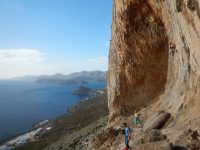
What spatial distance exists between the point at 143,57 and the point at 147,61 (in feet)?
1.85

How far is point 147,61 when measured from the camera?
2897 centimetres

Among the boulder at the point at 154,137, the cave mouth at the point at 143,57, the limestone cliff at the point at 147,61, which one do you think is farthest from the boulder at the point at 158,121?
the cave mouth at the point at 143,57

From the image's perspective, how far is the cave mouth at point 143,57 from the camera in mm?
27312

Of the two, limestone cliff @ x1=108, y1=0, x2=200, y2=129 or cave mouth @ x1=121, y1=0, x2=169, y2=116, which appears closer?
limestone cliff @ x1=108, y1=0, x2=200, y2=129

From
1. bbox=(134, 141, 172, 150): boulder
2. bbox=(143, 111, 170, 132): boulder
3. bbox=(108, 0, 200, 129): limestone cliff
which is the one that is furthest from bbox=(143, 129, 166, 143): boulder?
bbox=(143, 111, 170, 132): boulder

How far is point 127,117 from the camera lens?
2991 centimetres

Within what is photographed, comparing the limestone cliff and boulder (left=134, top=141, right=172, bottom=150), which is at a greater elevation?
the limestone cliff

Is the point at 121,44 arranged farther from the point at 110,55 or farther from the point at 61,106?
the point at 61,106

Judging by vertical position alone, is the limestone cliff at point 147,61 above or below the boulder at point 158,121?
above

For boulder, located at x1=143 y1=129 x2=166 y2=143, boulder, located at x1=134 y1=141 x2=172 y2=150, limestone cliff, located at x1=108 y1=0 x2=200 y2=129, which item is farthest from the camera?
limestone cliff, located at x1=108 y1=0 x2=200 y2=129

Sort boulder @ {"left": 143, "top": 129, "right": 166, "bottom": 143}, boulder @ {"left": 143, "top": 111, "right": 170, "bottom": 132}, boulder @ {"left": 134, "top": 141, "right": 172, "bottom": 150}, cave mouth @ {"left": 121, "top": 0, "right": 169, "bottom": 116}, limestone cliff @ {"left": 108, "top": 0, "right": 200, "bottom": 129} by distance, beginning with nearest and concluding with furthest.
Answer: boulder @ {"left": 134, "top": 141, "right": 172, "bottom": 150} → boulder @ {"left": 143, "top": 129, "right": 166, "bottom": 143} → limestone cliff @ {"left": 108, "top": 0, "right": 200, "bottom": 129} → boulder @ {"left": 143, "top": 111, "right": 170, "bottom": 132} → cave mouth @ {"left": 121, "top": 0, "right": 169, "bottom": 116}

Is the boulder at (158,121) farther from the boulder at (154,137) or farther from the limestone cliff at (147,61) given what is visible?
the boulder at (154,137)

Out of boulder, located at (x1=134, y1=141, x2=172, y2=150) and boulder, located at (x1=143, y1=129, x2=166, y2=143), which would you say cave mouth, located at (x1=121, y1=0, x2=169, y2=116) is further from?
boulder, located at (x1=134, y1=141, x2=172, y2=150)

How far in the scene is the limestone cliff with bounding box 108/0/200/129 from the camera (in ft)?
65.6
